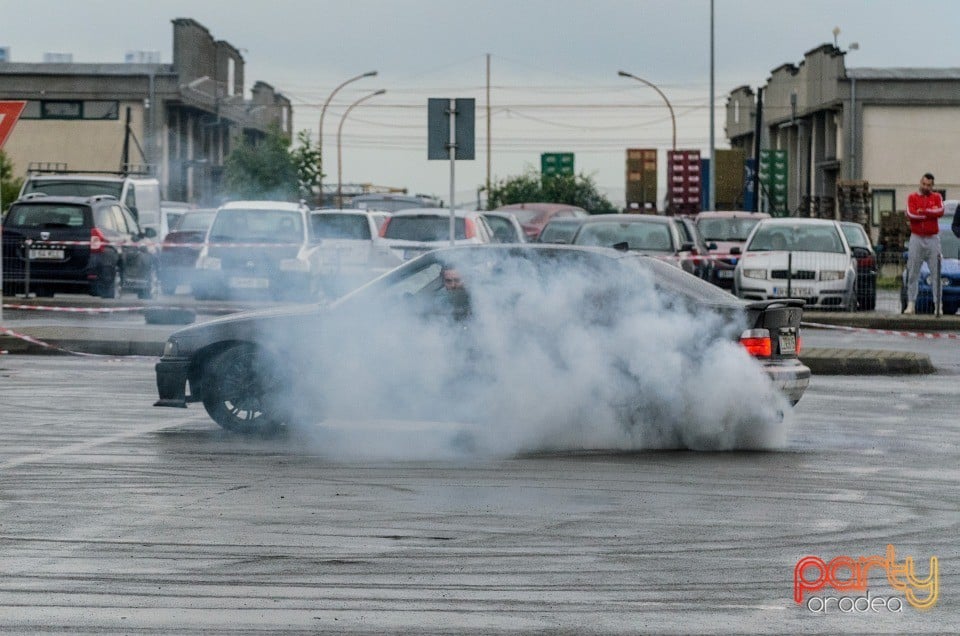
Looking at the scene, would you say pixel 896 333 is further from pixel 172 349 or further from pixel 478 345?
pixel 172 349

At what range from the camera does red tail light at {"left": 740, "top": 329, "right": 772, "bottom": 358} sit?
1156 centimetres

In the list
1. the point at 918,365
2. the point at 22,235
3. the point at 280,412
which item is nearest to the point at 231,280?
the point at 22,235

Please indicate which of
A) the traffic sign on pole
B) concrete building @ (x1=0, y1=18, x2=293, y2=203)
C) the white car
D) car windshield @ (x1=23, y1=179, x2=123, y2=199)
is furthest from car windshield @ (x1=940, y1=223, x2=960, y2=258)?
concrete building @ (x1=0, y1=18, x2=293, y2=203)

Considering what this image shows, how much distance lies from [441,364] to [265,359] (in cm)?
127

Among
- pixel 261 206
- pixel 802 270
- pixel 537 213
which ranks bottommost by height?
pixel 802 270

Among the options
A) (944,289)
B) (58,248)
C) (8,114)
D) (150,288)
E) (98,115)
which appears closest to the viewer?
(8,114)

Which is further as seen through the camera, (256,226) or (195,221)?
(195,221)

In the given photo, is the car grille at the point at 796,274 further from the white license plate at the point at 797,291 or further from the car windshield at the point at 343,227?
the car windshield at the point at 343,227

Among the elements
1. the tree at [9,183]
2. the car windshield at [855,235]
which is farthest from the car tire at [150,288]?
the tree at [9,183]

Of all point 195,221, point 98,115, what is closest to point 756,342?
point 195,221

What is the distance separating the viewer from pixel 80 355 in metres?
19.3

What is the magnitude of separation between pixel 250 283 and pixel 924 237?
1055 centimetres

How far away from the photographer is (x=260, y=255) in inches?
1103

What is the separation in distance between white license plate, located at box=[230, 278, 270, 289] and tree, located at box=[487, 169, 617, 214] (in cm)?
5904
